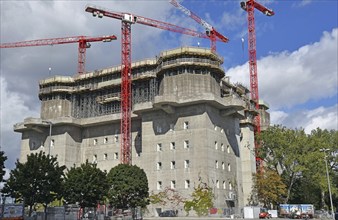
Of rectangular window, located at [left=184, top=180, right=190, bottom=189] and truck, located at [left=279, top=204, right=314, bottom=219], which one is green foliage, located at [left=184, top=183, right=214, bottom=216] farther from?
truck, located at [left=279, top=204, right=314, bottom=219]

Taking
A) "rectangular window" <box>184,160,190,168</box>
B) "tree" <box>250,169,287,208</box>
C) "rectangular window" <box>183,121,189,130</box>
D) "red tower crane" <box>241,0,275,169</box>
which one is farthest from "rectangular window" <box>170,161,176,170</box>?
"red tower crane" <box>241,0,275,169</box>

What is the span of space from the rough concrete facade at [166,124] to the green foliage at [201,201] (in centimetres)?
183

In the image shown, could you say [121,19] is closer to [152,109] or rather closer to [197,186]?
[152,109]

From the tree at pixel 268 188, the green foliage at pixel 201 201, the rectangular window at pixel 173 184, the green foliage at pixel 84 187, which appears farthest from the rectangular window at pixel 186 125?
the green foliage at pixel 84 187

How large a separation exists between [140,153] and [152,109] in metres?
10.9

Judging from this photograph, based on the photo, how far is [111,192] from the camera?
68.8 metres

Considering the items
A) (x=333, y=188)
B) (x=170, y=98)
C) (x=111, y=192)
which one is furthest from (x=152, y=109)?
(x=333, y=188)

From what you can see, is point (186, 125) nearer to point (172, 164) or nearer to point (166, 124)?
point (166, 124)

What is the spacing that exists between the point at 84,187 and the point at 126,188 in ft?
31.7

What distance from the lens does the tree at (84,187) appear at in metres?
60.9

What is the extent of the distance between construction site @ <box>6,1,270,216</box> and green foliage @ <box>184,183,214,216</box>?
185 cm

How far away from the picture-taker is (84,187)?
2391 inches

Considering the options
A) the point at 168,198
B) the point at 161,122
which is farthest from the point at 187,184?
the point at 161,122

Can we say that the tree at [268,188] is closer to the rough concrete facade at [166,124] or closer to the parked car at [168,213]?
the rough concrete facade at [166,124]
